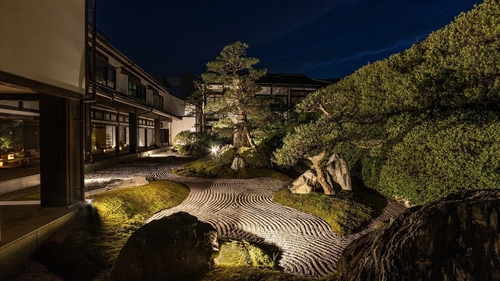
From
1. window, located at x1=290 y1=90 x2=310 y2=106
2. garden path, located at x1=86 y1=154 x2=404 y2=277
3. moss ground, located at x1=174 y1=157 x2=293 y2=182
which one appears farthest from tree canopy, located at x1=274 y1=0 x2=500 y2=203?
window, located at x1=290 y1=90 x2=310 y2=106

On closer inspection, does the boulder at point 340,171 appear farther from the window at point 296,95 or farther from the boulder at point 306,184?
the window at point 296,95

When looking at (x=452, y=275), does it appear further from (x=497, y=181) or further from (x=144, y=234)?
(x=497, y=181)

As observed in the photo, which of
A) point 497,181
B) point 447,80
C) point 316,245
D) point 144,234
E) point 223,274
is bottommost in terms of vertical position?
point 316,245

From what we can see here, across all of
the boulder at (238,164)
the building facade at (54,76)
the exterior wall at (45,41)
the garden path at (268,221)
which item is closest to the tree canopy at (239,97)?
the boulder at (238,164)

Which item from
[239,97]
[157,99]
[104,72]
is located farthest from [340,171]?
[157,99]

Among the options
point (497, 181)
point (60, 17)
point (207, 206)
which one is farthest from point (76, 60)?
point (497, 181)

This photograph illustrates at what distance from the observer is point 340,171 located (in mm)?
8336

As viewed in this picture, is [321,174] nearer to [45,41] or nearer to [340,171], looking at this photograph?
[340,171]

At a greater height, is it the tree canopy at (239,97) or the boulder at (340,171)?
the tree canopy at (239,97)

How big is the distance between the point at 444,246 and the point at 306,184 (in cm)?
624

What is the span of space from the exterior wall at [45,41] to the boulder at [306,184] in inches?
264

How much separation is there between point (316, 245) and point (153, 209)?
438 centimetres

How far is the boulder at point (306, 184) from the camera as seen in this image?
7846mm

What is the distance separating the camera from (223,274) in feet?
10.7
